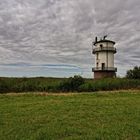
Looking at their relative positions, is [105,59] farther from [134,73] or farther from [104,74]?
[134,73]

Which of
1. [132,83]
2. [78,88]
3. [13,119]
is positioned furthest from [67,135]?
[132,83]

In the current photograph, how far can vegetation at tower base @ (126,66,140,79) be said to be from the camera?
38.1m

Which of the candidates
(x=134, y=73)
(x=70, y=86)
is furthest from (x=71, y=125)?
(x=134, y=73)

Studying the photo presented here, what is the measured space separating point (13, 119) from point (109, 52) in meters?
33.6

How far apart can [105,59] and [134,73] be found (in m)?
5.71

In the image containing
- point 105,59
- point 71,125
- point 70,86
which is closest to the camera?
point 71,125

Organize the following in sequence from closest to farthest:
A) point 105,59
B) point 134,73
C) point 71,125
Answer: point 71,125
point 134,73
point 105,59

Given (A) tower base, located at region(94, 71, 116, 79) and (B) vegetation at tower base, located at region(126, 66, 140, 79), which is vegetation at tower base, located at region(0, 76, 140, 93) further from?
(A) tower base, located at region(94, 71, 116, 79)

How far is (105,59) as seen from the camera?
4219 centimetres

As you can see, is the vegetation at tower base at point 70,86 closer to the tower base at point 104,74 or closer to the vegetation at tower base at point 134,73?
the vegetation at tower base at point 134,73

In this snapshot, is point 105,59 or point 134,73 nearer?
point 134,73

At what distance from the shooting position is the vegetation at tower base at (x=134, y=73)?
38.1m

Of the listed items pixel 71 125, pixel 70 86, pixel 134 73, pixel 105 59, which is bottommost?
pixel 71 125

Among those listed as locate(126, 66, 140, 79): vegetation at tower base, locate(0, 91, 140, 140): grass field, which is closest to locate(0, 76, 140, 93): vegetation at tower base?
locate(126, 66, 140, 79): vegetation at tower base
